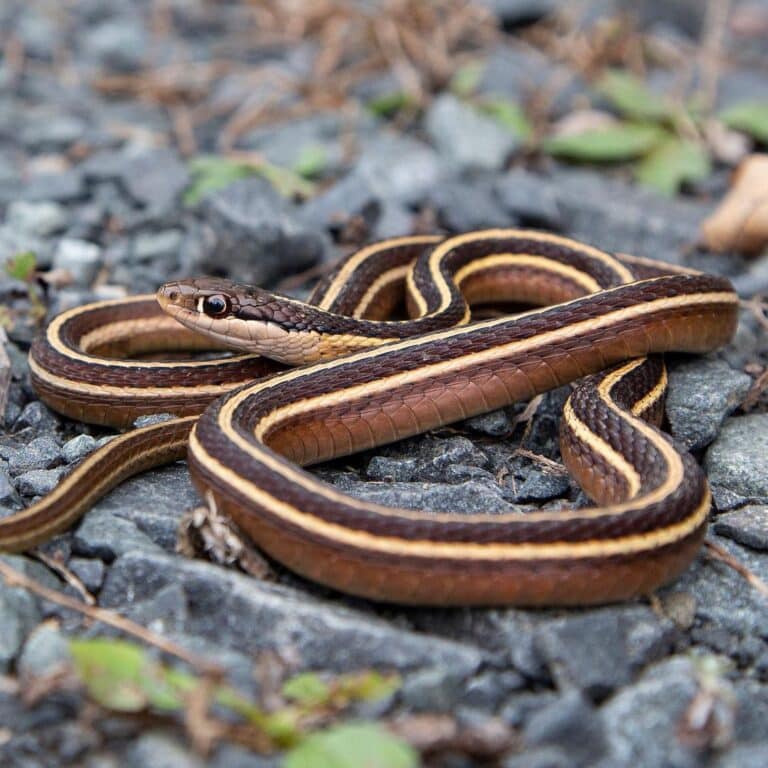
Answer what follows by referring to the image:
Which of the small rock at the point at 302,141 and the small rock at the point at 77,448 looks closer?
the small rock at the point at 77,448

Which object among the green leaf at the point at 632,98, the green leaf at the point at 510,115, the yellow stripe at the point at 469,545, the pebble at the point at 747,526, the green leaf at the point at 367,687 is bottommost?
the green leaf at the point at 367,687

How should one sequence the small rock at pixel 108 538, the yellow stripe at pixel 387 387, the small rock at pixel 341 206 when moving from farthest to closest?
the small rock at pixel 341 206
the small rock at pixel 108 538
the yellow stripe at pixel 387 387

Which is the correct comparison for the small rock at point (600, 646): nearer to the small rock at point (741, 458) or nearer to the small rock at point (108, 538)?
the small rock at point (741, 458)

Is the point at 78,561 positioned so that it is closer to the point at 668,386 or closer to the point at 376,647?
the point at 376,647

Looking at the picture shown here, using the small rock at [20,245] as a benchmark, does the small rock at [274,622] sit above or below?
above

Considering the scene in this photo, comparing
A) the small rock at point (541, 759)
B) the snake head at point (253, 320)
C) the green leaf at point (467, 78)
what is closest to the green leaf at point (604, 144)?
the green leaf at point (467, 78)
